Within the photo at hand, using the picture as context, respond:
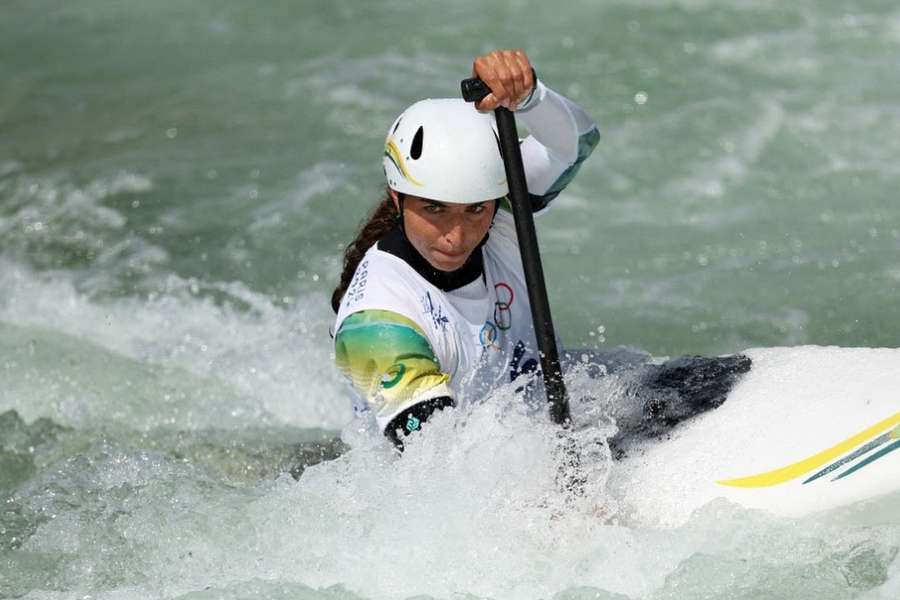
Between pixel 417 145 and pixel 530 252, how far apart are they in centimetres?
43

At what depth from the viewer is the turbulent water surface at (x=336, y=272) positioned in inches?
159

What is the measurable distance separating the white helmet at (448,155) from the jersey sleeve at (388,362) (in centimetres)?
37

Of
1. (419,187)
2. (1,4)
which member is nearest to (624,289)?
(419,187)

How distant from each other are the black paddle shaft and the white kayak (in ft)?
1.01

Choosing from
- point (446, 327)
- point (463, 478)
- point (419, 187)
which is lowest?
point (463, 478)

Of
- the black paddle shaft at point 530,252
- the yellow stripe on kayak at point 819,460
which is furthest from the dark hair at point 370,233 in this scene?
the yellow stripe on kayak at point 819,460

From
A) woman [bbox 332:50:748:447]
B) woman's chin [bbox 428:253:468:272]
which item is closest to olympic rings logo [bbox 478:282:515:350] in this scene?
woman [bbox 332:50:748:447]

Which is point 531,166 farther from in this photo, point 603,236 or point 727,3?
point 727,3

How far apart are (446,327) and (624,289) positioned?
122 inches

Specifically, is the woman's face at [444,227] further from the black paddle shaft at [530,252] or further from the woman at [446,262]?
the black paddle shaft at [530,252]

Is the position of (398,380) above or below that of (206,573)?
above

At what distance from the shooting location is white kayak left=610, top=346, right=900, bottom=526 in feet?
12.8

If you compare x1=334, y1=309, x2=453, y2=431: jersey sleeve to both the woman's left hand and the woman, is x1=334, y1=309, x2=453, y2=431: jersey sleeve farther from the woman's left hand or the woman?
the woman's left hand

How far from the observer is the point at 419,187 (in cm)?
401
